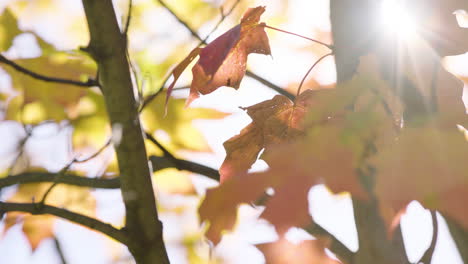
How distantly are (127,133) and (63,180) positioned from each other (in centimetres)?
38

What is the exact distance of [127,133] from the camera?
33.8 inches

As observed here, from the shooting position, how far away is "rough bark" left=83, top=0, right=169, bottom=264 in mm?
850

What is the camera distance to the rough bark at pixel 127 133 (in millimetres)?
850

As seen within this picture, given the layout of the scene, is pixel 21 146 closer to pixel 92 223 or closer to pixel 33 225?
pixel 33 225

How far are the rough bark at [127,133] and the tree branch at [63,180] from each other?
251 millimetres

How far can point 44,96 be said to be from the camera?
1.29m

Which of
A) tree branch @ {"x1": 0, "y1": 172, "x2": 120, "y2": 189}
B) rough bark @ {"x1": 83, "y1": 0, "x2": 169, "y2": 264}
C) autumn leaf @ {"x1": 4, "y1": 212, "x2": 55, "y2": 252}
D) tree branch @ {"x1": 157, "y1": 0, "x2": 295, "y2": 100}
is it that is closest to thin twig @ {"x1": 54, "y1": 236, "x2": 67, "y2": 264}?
autumn leaf @ {"x1": 4, "y1": 212, "x2": 55, "y2": 252}

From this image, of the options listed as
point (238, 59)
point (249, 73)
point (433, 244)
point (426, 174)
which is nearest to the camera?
point (426, 174)

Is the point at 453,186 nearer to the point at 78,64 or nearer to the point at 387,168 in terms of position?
the point at 387,168

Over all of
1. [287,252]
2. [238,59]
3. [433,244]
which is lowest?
[287,252]

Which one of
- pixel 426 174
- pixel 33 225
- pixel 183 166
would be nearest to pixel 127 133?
pixel 183 166

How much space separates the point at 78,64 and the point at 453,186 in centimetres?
95

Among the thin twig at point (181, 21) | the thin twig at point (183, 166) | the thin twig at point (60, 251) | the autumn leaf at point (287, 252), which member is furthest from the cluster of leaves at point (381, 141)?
the thin twig at point (60, 251)

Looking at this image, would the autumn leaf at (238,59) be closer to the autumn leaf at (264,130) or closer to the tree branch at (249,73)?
the autumn leaf at (264,130)
